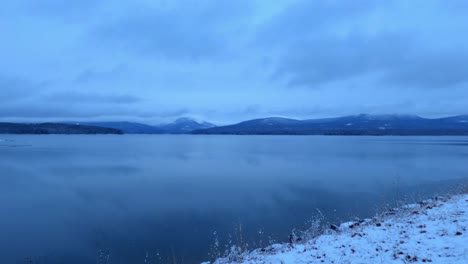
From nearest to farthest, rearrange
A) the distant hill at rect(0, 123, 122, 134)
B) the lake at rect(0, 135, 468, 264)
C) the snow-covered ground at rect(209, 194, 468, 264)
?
the snow-covered ground at rect(209, 194, 468, 264) → the lake at rect(0, 135, 468, 264) → the distant hill at rect(0, 123, 122, 134)

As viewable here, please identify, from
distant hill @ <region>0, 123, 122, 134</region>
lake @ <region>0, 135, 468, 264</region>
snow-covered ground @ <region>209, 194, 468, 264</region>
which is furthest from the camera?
distant hill @ <region>0, 123, 122, 134</region>

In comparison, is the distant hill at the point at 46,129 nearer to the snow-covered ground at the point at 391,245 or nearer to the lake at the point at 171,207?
the lake at the point at 171,207

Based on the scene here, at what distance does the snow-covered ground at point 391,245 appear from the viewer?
22.3 ft

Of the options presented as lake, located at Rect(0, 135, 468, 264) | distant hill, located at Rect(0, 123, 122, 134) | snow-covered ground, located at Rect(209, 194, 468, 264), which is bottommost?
lake, located at Rect(0, 135, 468, 264)

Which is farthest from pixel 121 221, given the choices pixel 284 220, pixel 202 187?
pixel 202 187

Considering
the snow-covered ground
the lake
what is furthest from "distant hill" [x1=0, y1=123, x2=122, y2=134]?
the snow-covered ground

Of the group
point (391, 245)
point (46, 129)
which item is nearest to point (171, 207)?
point (391, 245)

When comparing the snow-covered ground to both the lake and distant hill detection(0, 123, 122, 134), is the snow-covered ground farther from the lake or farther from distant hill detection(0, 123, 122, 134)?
distant hill detection(0, 123, 122, 134)

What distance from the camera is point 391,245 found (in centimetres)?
765

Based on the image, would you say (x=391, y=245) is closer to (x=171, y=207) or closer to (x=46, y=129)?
(x=171, y=207)

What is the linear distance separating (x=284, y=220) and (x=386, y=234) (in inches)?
205

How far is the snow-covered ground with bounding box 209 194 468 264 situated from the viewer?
6.81 m

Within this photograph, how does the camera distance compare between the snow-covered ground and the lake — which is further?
the lake

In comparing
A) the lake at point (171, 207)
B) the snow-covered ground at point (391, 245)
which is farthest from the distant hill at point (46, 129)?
the snow-covered ground at point (391, 245)
